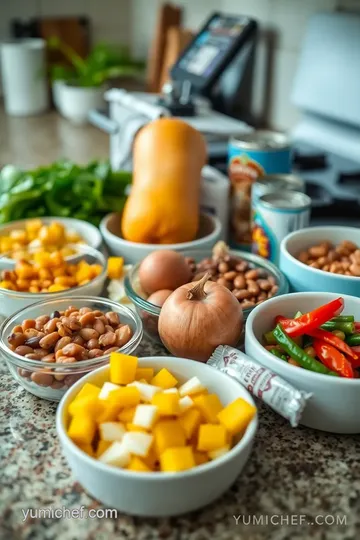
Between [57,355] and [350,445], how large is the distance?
0.35 metres

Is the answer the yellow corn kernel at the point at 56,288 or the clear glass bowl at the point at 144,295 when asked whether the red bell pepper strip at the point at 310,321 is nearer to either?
the clear glass bowl at the point at 144,295

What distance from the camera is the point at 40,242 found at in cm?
106

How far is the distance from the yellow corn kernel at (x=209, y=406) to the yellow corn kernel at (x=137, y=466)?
0.27 feet

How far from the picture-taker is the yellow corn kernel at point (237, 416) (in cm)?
63

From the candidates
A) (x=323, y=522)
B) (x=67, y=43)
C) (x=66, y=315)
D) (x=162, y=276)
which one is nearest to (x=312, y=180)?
(x=162, y=276)

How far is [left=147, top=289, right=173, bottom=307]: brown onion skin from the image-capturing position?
86 centimetres

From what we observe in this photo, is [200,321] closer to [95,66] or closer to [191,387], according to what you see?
[191,387]

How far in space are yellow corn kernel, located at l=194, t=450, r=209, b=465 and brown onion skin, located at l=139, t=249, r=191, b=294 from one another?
320 mm

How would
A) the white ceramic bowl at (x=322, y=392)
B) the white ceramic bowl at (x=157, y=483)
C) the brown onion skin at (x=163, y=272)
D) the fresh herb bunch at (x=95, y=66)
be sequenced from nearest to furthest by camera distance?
the white ceramic bowl at (x=157, y=483) → the white ceramic bowl at (x=322, y=392) → the brown onion skin at (x=163, y=272) → the fresh herb bunch at (x=95, y=66)

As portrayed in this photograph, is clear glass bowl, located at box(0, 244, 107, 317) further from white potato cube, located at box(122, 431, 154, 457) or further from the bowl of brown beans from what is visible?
white potato cube, located at box(122, 431, 154, 457)

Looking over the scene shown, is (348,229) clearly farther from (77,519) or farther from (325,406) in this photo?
(77,519)

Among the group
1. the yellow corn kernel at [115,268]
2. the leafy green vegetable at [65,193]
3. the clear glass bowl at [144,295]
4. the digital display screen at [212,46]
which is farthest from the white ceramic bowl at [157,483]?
the digital display screen at [212,46]

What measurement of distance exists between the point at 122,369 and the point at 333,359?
9.3 inches

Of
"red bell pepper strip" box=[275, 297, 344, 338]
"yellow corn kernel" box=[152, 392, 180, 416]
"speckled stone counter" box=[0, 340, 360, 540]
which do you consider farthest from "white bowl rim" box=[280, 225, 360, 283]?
"yellow corn kernel" box=[152, 392, 180, 416]
